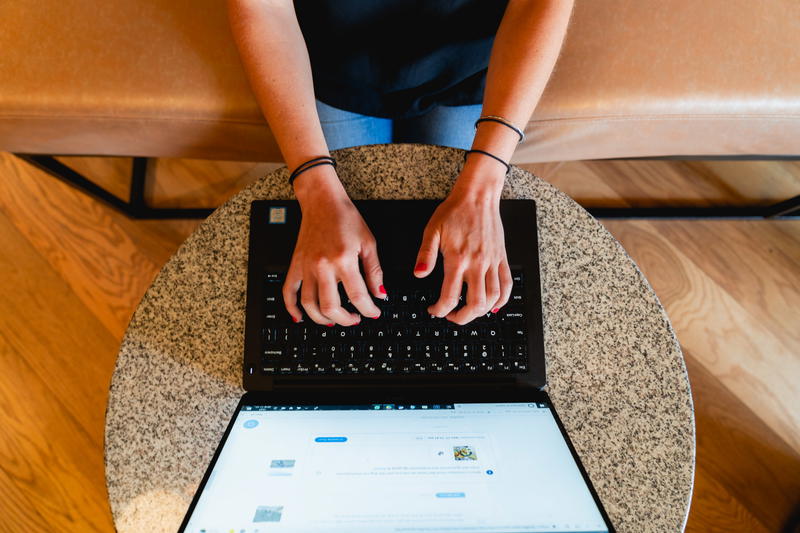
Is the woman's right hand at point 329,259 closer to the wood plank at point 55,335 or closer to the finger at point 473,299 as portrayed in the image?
the finger at point 473,299

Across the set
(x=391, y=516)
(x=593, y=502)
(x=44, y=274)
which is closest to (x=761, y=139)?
(x=593, y=502)

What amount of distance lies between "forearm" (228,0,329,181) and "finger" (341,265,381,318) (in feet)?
0.70

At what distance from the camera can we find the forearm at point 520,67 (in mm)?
708

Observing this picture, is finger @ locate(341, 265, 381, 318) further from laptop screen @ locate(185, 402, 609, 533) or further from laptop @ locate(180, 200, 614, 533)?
laptop screen @ locate(185, 402, 609, 533)

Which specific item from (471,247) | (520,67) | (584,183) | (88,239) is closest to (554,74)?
(520,67)

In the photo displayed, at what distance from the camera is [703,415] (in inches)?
49.9

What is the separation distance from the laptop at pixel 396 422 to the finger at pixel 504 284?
0.01 meters

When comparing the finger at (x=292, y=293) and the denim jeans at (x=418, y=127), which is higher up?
the denim jeans at (x=418, y=127)

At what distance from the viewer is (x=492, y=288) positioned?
2.12 feet

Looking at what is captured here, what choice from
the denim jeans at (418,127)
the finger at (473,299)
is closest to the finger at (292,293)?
the finger at (473,299)

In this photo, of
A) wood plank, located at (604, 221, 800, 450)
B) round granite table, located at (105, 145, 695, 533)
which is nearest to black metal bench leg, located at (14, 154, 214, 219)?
round granite table, located at (105, 145, 695, 533)

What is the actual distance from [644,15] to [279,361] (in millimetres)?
988

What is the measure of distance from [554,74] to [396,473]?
0.83 m

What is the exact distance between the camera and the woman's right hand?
630 millimetres
